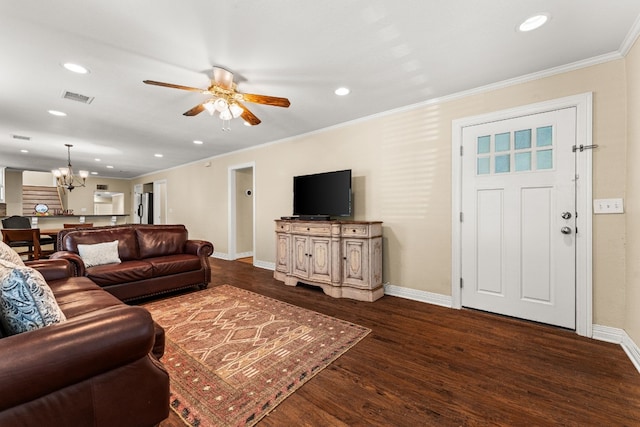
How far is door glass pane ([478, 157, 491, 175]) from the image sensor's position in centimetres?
278

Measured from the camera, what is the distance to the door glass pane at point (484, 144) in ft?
9.11

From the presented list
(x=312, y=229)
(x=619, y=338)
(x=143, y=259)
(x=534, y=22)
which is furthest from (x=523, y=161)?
(x=143, y=259)

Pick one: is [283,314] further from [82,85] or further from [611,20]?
[611,20]

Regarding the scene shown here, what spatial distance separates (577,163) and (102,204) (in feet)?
45.8

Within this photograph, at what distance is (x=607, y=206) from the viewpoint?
2207 mm

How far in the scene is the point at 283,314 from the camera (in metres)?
2.77

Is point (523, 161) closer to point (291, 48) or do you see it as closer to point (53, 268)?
point (291, 48)

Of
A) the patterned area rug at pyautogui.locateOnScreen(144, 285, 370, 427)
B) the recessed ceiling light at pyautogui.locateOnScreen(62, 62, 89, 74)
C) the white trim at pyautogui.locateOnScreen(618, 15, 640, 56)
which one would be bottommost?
the patterned area rug at pyautogui.locateOnScreen(144, 285, 370, 427)

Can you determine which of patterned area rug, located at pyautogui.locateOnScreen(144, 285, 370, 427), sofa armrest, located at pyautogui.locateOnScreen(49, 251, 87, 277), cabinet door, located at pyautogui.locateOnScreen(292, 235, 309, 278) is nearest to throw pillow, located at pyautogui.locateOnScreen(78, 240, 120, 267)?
sofa armrest, located at pyautogui.locateOnScreen(49, 251, 87, 277)

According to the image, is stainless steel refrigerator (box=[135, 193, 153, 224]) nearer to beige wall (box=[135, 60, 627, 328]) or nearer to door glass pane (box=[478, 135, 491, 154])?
beige wall (box=[135, 60, 627, 328])

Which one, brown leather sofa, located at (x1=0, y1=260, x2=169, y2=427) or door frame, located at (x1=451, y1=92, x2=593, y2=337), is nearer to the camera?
brown leather sofa, located at (x1=0, y1=260, x2=169, y2=427)

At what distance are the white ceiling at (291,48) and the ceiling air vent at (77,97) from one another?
2.8 inches

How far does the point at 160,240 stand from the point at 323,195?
8.23ft

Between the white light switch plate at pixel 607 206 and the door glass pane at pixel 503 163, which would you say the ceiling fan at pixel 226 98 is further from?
the white light switch plate at pixel 607 206
